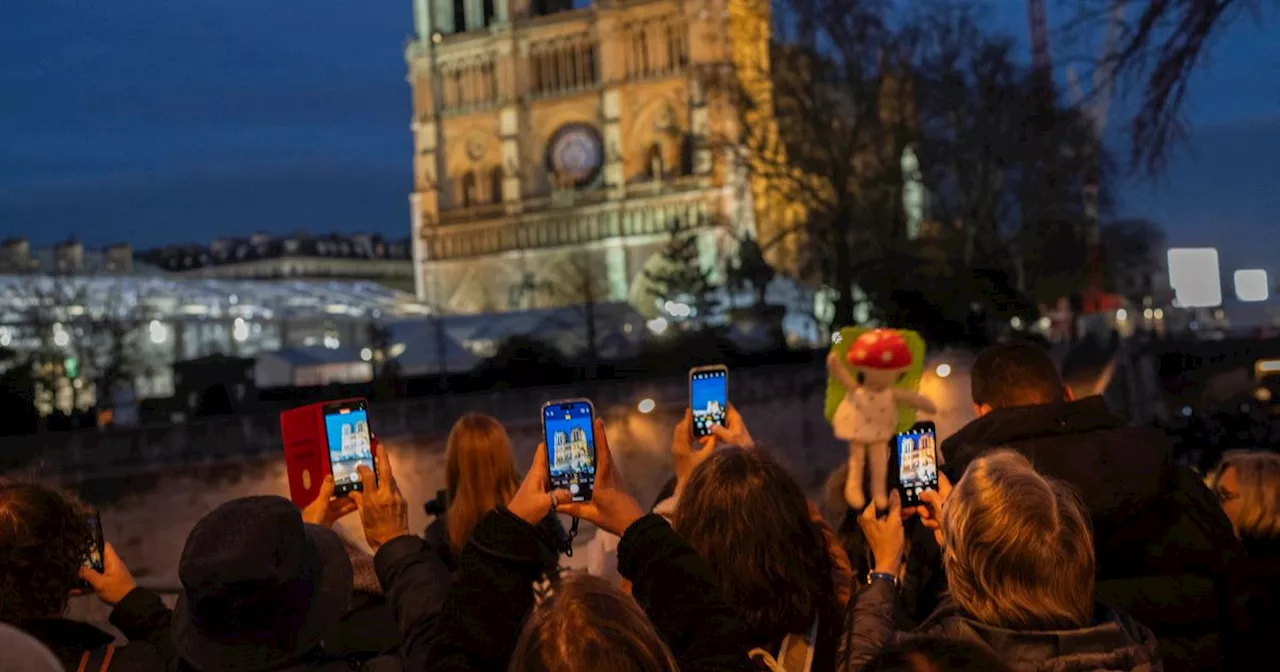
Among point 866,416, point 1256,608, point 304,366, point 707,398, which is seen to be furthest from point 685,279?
point 1256,608

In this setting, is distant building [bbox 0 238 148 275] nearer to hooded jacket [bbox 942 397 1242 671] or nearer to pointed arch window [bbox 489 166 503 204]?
pointed arch window [bbox 489 166 503 204]

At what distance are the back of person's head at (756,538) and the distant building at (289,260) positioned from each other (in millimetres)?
117898

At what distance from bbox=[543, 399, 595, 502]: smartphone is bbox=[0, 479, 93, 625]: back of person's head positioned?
1.30 meters

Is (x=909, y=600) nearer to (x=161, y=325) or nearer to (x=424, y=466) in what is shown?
(x=424, y=466)

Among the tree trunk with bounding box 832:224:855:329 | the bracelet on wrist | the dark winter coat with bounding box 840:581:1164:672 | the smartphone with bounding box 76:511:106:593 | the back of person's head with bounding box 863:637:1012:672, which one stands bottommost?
the dark winter coat with bounding box 840:581:1164:672

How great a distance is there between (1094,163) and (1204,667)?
39253 mm

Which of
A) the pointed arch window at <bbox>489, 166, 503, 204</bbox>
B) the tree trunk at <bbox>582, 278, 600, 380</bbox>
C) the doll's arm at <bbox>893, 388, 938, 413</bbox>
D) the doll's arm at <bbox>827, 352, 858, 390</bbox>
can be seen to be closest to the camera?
the doll's arm at <bbox>893, 388, 938, 413</bbox>

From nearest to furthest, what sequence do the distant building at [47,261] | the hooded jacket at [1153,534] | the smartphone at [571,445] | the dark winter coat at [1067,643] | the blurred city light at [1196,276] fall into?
the dark winter coat at [1067,643]
the smartphone at [571,445]
the hooded jacket at [1153,534]
the distant building at [47,261]
the blurred city light at [1196,276]

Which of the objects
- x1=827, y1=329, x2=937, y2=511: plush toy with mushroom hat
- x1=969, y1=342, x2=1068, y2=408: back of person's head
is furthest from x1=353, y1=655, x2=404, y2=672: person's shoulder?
x1=827, y1=329, x2=937, y2=511: plush toy with mushroom hat

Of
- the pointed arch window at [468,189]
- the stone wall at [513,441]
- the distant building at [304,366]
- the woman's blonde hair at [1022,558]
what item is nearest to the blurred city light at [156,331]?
the distant building at [304,366]

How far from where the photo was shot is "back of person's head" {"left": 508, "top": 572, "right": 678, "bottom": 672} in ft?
7.63

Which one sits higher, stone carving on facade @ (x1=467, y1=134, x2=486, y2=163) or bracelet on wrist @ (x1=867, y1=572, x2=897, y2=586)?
A: stone carving on facade @ (x1=467, y1=134, x2=486, y2=163)

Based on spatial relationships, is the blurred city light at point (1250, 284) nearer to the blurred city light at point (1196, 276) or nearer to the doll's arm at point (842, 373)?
the blurred city light at point (1196, 276)

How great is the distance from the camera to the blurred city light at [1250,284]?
7794cm
